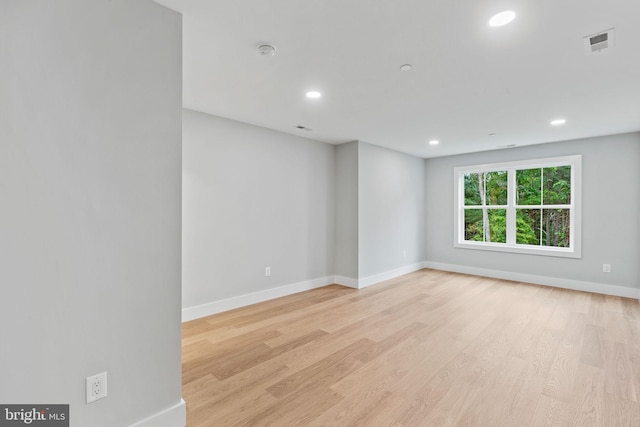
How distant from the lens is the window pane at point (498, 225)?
5.61 meters

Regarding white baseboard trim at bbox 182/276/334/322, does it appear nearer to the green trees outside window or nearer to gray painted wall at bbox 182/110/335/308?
gray painted wall at bbox 182/110/335/308

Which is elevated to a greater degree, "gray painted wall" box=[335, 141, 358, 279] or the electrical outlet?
"gray painted wall" box=[335, 141, 358, 279]

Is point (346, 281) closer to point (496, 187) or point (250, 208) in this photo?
point (250, 208)

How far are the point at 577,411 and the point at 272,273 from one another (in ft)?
10.8

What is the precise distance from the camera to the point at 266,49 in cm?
208

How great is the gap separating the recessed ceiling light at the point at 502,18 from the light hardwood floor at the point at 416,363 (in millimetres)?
2396

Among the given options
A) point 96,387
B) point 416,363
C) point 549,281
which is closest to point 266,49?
point 96,387

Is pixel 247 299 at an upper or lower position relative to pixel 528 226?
lower

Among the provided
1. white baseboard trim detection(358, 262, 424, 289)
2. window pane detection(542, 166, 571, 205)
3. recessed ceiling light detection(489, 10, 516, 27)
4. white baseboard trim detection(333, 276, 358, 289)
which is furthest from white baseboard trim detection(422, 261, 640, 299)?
recessed ceiling light detection(489, 10, 516, 27)

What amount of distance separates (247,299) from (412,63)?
3259 millimetres

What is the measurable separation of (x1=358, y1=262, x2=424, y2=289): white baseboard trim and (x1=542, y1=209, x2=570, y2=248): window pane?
2274 mm

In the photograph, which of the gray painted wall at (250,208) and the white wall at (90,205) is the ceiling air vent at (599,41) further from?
the gray painted wall at (250,208)

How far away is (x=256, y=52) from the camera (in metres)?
2.14

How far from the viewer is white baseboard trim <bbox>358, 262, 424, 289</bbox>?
4.86m
